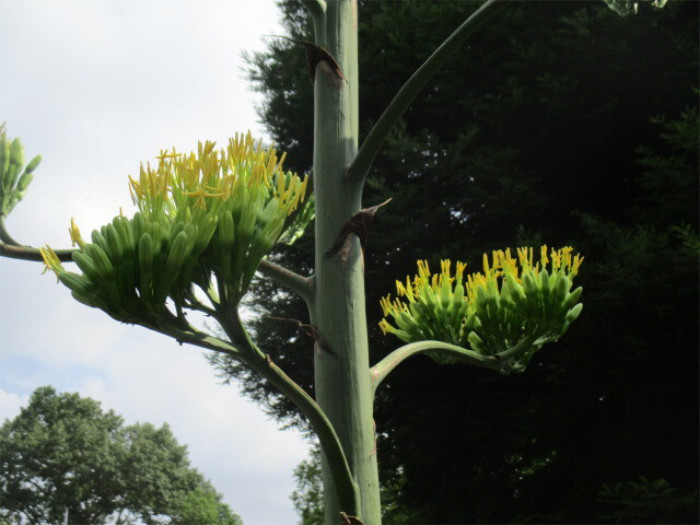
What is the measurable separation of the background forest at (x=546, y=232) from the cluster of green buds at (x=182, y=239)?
568 cm

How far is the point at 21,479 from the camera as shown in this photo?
865 inches

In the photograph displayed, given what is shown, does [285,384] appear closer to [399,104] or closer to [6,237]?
[399,104]

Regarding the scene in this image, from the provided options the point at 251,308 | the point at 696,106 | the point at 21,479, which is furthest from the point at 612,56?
the point at 21,479

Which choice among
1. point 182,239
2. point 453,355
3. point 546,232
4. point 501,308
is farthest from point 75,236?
point 546,232

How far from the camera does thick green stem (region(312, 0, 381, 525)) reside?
70.7 inches

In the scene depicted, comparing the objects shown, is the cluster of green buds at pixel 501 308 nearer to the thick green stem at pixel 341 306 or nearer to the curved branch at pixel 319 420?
the thick green stem at pixel 341 306

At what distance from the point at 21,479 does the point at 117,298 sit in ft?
75.7

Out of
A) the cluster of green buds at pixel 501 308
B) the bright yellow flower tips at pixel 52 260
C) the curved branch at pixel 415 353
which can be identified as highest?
the cluster of green buds at pixel 501 308

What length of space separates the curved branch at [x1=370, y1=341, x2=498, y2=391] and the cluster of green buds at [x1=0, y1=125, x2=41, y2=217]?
4.81 ft

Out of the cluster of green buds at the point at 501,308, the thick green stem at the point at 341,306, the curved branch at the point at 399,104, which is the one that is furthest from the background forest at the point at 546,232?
the thick green stem at the point at 341,306

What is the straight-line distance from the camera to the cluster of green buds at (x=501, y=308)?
2.61m

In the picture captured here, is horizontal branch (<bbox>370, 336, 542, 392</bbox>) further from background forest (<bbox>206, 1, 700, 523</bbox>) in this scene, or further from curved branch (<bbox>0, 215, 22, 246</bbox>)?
background forest (<bbox>206, 1, 700, 523</bbox>)

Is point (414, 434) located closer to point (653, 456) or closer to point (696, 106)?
point (653, 456)

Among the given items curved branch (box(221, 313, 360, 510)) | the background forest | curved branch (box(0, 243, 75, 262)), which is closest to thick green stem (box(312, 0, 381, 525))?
curved branch (box(221, 313, 360, 510))
